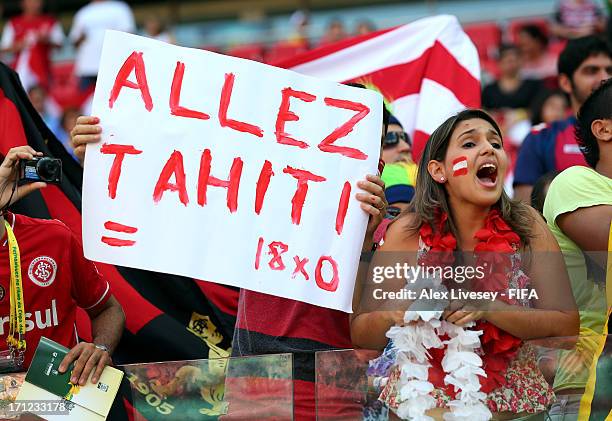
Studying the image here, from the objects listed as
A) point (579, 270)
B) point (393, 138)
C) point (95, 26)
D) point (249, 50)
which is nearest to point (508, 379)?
point (579, 270)

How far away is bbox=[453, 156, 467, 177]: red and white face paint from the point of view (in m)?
3.27

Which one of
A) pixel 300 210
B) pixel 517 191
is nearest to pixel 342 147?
pixel 300 210

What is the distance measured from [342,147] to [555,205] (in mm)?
681

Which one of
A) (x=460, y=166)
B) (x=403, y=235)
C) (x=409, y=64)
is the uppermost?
(x=409, y=64)

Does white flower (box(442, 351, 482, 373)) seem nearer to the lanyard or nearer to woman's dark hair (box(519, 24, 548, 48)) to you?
the lanyard

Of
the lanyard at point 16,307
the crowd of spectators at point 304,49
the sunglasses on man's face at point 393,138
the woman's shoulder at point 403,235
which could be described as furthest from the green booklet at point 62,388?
the crowd of spectators at point 304,49

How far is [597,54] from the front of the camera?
5293 mm

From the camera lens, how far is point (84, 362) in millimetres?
3000

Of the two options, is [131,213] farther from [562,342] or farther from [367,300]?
[562,342]

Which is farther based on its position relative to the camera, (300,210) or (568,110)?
(568,110)

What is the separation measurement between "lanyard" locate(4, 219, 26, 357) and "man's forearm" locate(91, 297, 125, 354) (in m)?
0.27

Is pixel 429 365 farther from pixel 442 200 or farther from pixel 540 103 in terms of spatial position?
pixel 540 103

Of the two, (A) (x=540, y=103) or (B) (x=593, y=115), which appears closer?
(B) (x=593, y=115)

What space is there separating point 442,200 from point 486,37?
7678 millimetres
